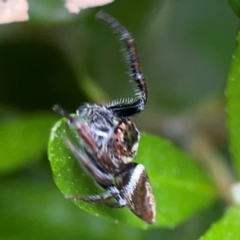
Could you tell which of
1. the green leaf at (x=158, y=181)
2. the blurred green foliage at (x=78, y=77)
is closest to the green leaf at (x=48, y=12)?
the blurred green foliage at (x=78, y=77)

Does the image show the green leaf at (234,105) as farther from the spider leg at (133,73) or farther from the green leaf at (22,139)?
the green leaf at (22,139)

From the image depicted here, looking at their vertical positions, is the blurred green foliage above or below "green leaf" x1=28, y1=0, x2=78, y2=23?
below

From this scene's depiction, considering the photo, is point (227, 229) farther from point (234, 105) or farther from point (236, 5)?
point (236, 5)

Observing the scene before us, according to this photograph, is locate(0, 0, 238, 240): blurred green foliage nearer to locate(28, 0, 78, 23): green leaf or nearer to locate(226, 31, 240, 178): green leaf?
locate(28, 0, 78, 23): green leaf

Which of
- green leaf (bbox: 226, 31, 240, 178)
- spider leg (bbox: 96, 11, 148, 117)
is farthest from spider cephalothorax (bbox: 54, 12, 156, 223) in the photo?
green leaf (bbox: 226, 31, 240, 178)

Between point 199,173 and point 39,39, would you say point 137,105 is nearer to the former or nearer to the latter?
point 199,173

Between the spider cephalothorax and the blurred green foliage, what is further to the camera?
the blurred green foliage

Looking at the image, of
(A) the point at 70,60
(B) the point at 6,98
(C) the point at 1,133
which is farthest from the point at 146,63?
(C) the point at 1,133
